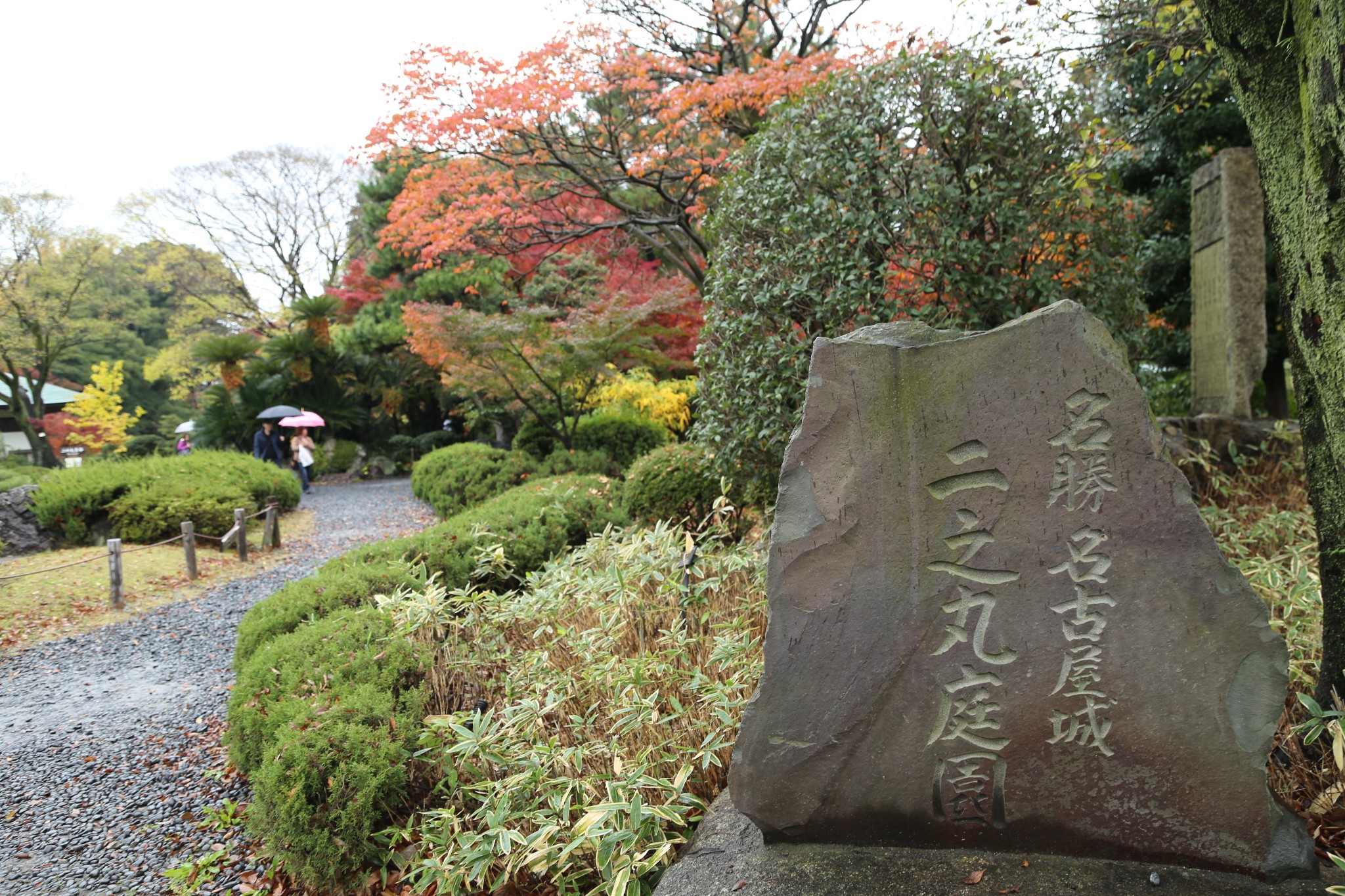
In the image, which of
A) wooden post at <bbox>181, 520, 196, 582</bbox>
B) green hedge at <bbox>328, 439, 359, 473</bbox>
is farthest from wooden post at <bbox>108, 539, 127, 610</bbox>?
green hedge at <bbox>328, 439, 359, 473</bbox>

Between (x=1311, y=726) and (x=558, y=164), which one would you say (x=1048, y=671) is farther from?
(x=558, y=164)

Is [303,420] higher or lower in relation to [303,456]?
higher

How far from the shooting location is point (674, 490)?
5824mm

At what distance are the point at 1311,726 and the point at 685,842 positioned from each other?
1.84 metres

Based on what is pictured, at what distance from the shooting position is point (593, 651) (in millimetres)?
3316

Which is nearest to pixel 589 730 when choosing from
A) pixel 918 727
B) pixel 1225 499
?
pixel 918 727

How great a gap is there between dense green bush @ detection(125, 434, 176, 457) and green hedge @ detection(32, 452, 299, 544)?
8832 millimetres

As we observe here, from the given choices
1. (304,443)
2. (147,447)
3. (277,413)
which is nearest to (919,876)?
(304,443)

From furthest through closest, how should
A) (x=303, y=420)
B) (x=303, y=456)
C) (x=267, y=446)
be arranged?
(x=303, y=420) < (x=267, y=446) < (x=303, y=456)

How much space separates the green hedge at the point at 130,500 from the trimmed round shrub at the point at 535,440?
12.5ft

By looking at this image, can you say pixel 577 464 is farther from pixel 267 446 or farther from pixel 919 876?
pixel 919 876

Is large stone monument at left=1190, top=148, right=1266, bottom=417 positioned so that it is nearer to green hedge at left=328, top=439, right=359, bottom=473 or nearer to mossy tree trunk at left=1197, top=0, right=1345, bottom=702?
mossy tree trunk at left=1197, top=0, right=1345, bottom=702

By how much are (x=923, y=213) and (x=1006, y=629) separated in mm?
2569

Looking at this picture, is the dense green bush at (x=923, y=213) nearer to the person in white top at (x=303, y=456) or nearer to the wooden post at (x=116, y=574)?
the wooden post at (x=116, y=574)
